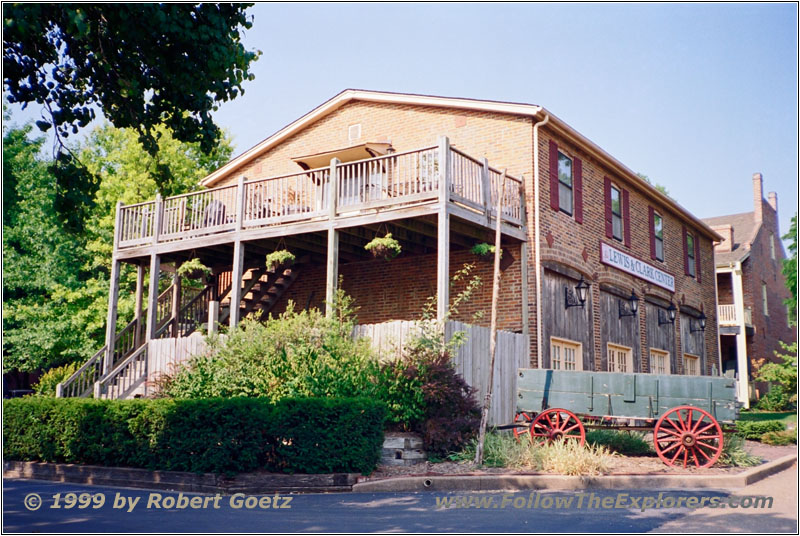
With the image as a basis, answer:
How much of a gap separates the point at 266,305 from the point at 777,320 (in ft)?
86.1

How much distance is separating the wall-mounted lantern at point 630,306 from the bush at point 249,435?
396 inches

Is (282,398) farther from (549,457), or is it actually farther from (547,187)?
(547,187)

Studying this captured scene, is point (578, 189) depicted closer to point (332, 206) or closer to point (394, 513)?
point (332, 206)

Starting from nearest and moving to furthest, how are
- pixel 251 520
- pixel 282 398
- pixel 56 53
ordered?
1. pixel 251 520
2. pixel 56 53
3. pixel 282 398

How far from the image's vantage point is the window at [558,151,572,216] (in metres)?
17.1

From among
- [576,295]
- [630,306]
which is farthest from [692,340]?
[576,295]

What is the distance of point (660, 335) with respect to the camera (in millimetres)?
21250

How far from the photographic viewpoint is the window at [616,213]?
19484 mm

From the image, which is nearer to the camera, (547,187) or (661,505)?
(661,505)

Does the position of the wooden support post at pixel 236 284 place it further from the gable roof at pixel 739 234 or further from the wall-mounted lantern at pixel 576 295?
the gable roof at pixel 739 234

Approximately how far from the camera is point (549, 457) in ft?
35.4

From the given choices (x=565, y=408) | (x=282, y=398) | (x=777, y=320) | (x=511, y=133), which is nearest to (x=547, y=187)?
(x=511, y=133)

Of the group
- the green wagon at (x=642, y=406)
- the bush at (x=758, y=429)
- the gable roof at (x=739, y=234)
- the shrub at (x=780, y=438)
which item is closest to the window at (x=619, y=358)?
the bush at (x=758, y=429)

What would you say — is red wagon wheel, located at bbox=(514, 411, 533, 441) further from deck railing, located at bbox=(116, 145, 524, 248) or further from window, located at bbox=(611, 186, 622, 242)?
window, located at bbox=(611, 186, 622, 242)
